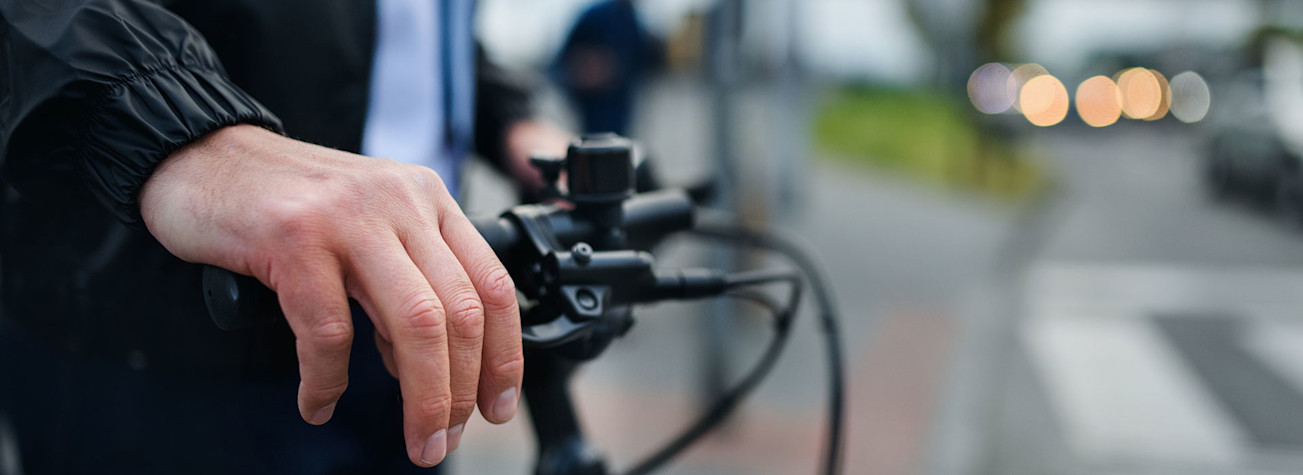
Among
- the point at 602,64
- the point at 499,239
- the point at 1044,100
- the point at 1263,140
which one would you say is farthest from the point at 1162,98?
the point at 499,239

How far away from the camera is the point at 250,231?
671mm

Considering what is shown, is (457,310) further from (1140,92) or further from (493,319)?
(1140,92)

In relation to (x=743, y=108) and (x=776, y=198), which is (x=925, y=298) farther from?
(x=776, y=198)

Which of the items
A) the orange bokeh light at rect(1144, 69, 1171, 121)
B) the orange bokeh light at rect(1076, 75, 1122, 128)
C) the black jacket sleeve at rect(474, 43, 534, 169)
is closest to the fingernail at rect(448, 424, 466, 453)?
the black jacket sleeve at rect(474, 43, 534, 169)

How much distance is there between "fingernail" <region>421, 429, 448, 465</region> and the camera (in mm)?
703

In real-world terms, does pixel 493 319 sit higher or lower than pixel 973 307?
higher

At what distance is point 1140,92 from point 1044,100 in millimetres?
3262

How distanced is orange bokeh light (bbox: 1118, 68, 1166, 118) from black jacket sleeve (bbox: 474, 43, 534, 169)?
3011 centimetres

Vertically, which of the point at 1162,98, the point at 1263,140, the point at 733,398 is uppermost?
the point at 733,398

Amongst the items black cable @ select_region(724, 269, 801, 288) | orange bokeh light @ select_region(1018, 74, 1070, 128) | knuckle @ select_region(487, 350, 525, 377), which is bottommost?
orange bokeh light @ select_region(1018, 74, 1070, 128)

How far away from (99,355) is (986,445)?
3.71 m

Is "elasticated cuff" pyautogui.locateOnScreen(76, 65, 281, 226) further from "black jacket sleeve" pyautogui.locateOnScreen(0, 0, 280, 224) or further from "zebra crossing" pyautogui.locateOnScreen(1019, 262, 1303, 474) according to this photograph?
"zebra crossing" pyautogui.locateOnScreen(1019, 262, 1303, 474)

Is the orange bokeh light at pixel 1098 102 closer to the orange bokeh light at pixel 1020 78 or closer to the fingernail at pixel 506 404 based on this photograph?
the orange bokeh light at pixel 1020 78

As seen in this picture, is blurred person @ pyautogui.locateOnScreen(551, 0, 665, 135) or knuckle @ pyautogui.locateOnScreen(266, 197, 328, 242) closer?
knuckle @ pyautogui.locateOnScreen(266, 197, 328, 242)
